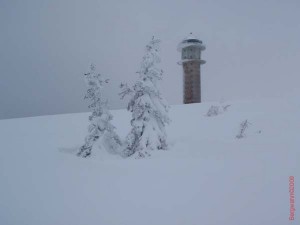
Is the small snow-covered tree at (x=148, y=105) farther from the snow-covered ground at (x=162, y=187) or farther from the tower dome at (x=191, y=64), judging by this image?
the tower dome at (x=191, y=64)

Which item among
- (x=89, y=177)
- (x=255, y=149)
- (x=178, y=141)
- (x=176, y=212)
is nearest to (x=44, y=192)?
(x=89, y=177)

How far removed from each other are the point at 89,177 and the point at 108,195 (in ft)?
6.10

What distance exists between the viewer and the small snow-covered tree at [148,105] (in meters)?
15.3

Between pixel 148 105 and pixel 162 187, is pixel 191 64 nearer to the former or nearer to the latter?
pixel 148 105

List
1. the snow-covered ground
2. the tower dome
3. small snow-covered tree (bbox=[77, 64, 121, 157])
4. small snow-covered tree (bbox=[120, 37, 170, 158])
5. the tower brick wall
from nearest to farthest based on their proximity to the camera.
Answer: the snow-covered ground
small snow-covered tree (bbox=[120, 37, 170, 158])
small snow-covered tree (bbox=[77, 64, 121, 157])
the tower dome
the tower brick wall

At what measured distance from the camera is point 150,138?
14.8m

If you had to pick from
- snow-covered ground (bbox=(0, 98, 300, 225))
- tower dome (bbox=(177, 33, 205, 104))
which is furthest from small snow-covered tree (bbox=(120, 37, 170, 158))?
→ tower dome (bbox=(177, 33, 205, 104))

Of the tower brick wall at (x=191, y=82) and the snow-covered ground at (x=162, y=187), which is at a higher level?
the tower brick wall at (x=191, y=82)

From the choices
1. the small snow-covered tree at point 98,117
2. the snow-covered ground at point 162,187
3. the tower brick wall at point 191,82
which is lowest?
the snow-covered ground at point 162,187

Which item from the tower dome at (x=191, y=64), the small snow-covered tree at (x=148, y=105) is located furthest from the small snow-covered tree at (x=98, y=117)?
the tower dome at (x=191, y=64)

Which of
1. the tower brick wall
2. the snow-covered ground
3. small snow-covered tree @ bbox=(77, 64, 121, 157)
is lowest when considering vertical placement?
the snow-covered ground

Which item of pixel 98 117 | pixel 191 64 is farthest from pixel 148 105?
pixel 191 64

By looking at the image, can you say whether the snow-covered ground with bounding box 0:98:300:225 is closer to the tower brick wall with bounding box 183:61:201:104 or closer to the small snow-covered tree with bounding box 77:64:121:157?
the small snow-covered tree with bounding box 77:64:121:157

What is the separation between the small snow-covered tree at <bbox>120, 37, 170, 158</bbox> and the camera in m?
15.3
